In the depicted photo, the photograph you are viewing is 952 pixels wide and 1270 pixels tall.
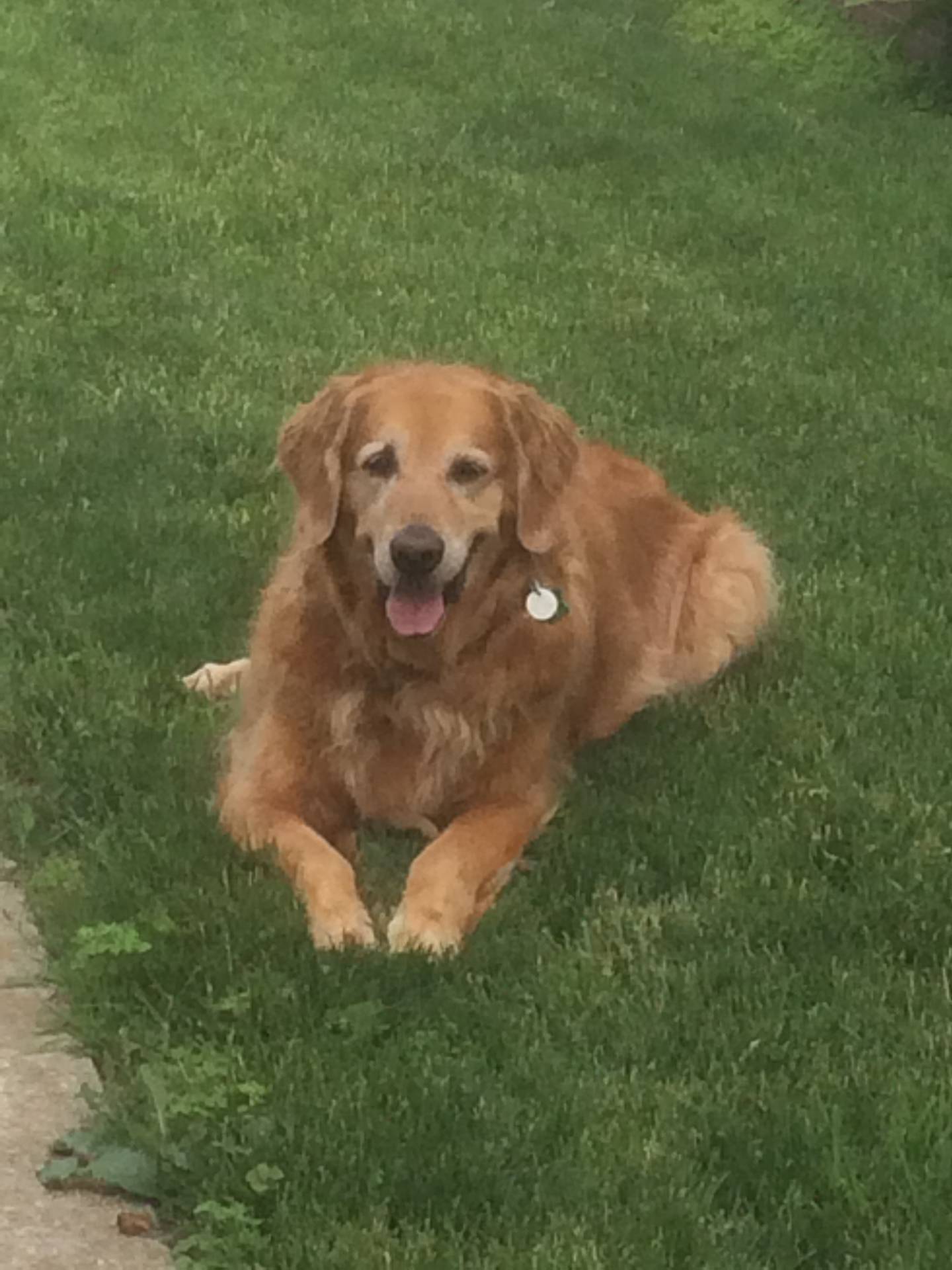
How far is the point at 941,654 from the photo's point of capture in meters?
4.89

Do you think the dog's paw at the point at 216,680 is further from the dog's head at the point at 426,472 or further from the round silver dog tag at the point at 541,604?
the round silver dog tag at the point at 541,604

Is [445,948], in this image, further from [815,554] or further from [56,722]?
[815,554]

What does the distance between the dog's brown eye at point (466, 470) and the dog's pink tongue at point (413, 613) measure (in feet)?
0.81

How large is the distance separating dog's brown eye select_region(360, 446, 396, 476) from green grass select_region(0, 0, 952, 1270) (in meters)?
0.77

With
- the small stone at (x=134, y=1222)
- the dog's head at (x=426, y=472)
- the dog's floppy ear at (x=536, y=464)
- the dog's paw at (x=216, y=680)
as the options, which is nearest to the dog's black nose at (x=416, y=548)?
the dog's head at (x=426, y=472)

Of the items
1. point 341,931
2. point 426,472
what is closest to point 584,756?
point 426,472

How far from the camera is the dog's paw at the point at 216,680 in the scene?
14.9 feet

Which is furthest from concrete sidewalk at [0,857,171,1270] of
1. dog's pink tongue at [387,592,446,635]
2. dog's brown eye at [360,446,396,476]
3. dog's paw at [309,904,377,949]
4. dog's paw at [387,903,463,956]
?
dog's brown eye at [360,446,396,476]

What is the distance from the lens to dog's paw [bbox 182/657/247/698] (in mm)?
4527

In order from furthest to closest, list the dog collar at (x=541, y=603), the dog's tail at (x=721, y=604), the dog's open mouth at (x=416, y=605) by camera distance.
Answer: the dog's tail at (x=721, y=604) → the dog collar at (x=541, y=603) → the dog's open mouth at (x=416, y=605)

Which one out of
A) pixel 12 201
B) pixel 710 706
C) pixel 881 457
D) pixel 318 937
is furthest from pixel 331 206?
pixel 318 937

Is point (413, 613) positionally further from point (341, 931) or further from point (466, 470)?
point (341, 931)

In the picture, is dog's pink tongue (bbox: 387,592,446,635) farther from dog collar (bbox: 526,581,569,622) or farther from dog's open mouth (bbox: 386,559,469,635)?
dog collar (bbox: 526,581,569,622)

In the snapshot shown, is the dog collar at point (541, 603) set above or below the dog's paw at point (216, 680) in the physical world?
above
